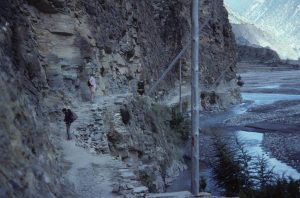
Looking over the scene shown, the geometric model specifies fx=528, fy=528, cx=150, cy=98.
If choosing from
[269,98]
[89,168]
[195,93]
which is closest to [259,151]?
[89,168]

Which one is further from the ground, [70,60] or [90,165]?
[70,60]

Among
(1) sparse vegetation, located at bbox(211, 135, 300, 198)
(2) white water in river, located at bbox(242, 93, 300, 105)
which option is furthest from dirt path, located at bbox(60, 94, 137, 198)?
(2) white water in river, located at bbox(242, 93, 300, 105)

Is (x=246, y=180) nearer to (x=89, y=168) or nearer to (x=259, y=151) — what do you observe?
(x=89, y=168)

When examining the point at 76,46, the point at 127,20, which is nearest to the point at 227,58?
the point at 127,20

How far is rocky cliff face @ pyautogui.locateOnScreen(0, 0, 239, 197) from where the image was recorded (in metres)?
9.27

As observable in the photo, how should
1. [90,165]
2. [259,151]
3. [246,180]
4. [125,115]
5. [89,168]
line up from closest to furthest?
1. [89,168]
2. [90,165]
3. [246,180]
4. [125,115]
5. [259,151]

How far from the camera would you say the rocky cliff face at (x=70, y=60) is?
30.4ft

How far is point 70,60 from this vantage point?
26.2 meters

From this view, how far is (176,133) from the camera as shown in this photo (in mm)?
37281

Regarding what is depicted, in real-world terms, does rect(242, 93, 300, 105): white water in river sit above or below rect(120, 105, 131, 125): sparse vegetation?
below

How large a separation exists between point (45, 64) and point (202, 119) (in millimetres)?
32343

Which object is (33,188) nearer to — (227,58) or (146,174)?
(146,174)

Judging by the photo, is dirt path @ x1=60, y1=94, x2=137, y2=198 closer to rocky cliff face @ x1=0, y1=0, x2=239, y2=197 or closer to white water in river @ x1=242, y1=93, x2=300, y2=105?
rocky cliff face @ x1=0, y1=0, x2=239, y2=197

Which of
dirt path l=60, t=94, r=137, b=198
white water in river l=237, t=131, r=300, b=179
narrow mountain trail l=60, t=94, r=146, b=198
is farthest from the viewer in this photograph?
white water in river l=237, t=131, r=300, b=179
